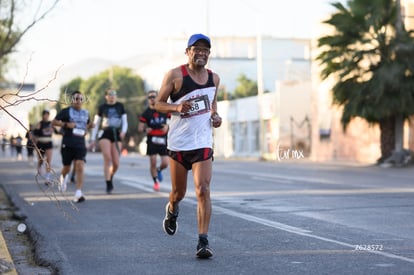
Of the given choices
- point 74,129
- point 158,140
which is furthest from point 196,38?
point 158,140

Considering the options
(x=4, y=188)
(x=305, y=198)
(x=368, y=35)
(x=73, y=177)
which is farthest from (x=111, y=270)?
(x=368, y=35)

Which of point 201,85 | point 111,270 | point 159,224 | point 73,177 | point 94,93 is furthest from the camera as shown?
point 94,93

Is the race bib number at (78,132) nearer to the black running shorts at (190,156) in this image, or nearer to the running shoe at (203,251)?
the black running shorts at (190,156)

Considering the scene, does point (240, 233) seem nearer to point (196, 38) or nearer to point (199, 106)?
point (199, 106)

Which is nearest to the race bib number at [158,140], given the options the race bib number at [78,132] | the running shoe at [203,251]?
the race bib number at [78,132]

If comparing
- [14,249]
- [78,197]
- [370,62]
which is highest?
[370,62]

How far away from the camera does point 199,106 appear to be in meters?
7.79

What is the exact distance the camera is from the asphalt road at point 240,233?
7129mm

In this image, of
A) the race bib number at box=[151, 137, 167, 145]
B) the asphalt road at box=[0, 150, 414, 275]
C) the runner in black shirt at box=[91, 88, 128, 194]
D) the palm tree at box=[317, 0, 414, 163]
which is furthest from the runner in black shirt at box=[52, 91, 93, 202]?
the palm tree at box=[317, 0, 414, 163]

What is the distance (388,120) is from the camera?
32469mm

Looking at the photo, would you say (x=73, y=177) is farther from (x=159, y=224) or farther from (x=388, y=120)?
(x=388, y=120)

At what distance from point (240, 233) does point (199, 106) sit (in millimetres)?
2052

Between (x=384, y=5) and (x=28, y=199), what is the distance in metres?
19.6

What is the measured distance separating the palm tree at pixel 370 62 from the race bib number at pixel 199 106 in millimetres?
23179
